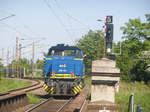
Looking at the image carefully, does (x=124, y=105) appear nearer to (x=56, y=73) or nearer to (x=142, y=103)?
(x=142, y=103)

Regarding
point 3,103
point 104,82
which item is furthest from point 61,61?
point 104,82

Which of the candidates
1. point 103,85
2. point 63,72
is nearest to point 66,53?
point 63,72

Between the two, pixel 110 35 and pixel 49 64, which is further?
pixel 49 64

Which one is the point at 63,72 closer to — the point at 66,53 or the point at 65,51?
the point at 66,53

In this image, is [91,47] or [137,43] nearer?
[91,47]

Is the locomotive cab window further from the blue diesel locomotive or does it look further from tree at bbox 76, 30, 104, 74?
tree at bbox 76, 30, 104, 74

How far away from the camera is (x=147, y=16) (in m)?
52.5

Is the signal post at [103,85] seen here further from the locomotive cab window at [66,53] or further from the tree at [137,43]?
Result: the tree at [137,43]

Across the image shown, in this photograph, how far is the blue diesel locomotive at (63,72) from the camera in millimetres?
21141

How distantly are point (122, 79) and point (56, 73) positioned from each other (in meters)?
18.9

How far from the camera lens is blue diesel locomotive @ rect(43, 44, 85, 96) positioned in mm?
21141

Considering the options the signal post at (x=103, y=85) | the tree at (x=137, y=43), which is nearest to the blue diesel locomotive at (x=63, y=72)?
the signal post at (x=103, y=85)

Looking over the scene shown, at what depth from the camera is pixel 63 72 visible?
69.8 ft

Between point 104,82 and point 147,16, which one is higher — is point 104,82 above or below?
below
